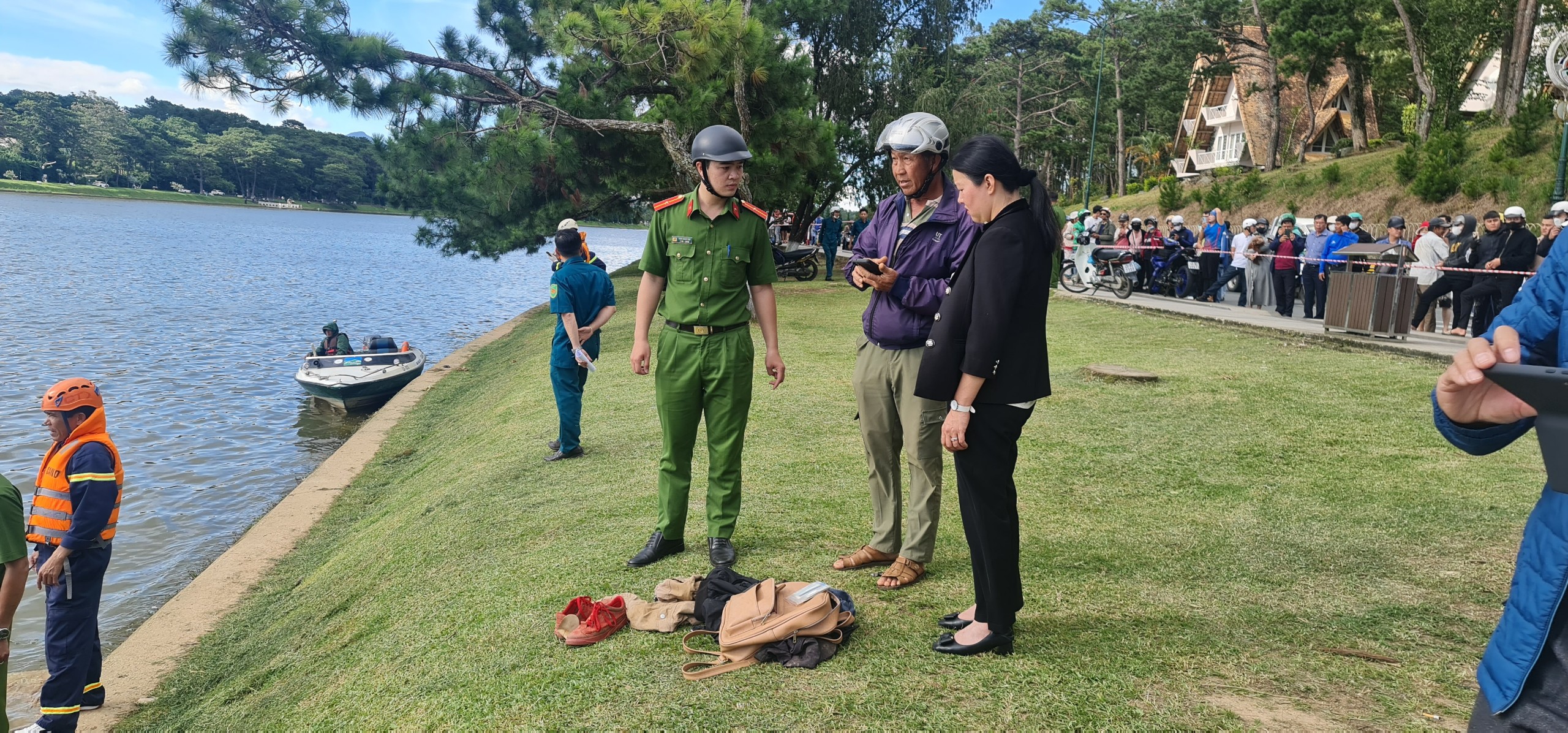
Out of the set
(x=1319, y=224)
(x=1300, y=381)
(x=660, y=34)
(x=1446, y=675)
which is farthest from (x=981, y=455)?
(x=660, y=34)

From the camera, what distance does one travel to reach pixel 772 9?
910 inches

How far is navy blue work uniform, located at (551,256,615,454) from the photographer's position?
286 inches

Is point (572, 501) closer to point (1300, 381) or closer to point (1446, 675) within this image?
point (1446, 675)

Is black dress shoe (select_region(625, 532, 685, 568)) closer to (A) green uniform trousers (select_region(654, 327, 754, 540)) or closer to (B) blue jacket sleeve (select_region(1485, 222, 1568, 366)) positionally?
(A) green uniform trousers (select_region(654, 327, 754, 540))

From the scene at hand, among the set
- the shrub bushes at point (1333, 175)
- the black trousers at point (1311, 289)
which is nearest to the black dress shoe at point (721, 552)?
the black trousers at point (1311, 289)

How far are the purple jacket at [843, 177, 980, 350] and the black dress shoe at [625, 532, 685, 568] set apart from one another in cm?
153

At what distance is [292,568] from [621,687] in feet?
15.9

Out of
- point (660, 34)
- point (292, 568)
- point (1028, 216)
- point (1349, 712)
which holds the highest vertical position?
point (660, 34)

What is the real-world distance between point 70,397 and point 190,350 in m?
20.9

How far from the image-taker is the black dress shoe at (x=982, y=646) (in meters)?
3.51

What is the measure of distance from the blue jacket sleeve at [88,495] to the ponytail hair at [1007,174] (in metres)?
4.18

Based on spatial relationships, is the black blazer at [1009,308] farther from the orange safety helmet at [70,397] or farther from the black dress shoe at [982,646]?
the orange safety helmet at [70,397]

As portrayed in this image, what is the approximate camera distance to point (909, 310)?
402 centimetres

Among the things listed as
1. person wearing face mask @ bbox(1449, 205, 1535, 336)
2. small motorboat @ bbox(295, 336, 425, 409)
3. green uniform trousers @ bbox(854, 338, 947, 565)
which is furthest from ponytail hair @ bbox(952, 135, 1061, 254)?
small motorboat @ bbox(295, 336, 425, 409)
